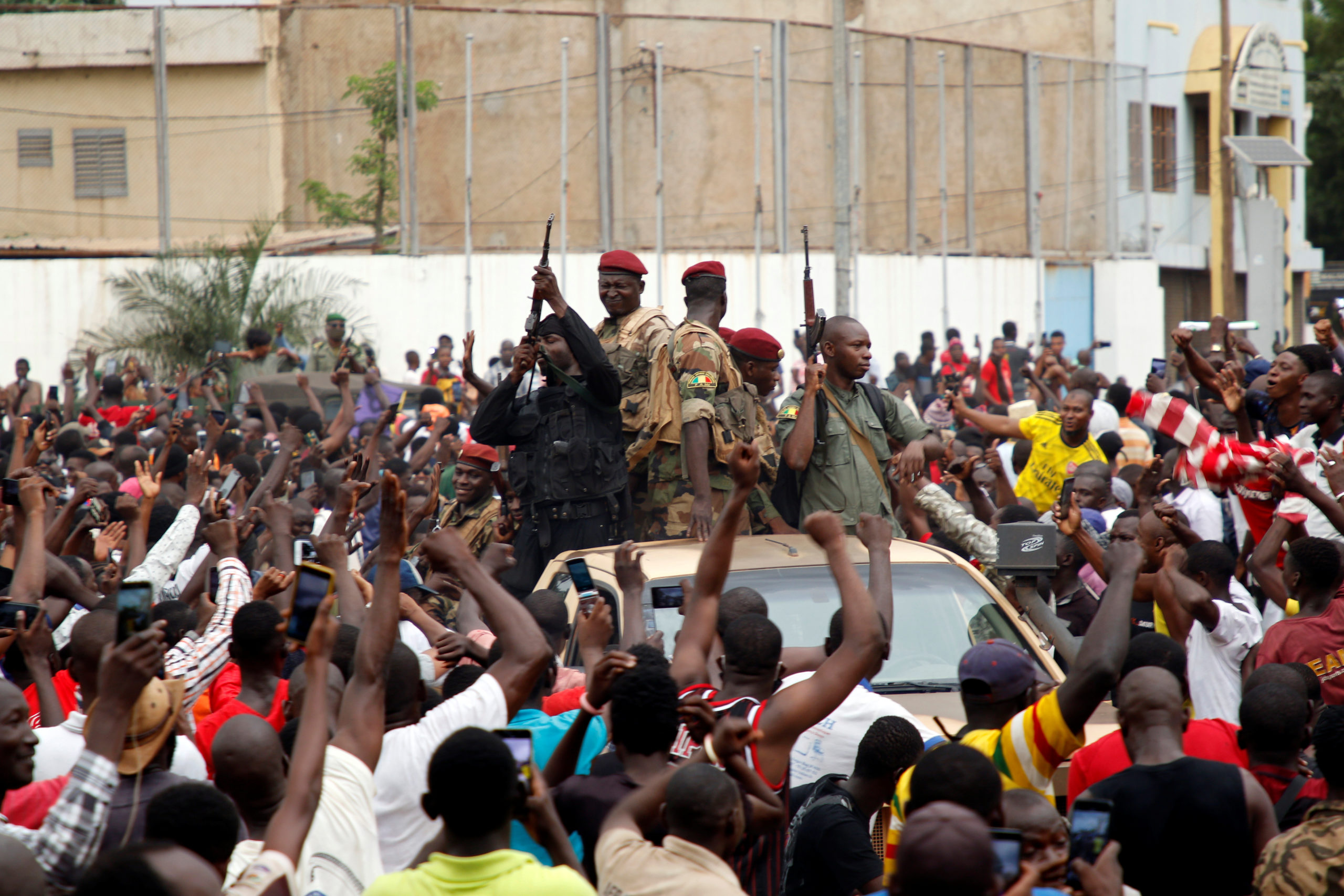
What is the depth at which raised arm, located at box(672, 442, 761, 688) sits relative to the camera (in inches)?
161

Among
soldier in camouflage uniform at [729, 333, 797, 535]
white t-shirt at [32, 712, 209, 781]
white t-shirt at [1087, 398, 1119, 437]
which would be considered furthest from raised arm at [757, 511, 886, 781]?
white t-shirt at [1087, 398, 1119, 437]

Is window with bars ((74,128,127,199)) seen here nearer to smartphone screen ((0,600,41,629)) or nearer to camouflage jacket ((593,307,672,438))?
camouflage jacket ((593,307,672,438))

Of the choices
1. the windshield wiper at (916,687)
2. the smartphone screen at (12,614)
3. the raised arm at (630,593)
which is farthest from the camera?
the windshield wiper at (916,687)

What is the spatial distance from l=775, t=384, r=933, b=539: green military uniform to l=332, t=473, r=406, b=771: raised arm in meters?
3.46

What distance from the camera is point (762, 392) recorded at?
7492 mm

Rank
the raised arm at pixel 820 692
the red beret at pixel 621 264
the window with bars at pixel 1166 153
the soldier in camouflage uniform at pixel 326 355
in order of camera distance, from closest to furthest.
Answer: the raised arm at pixel 820 692, the red beret at pixel 621 264, the soldier in camouflage uniform at pixel 326 355, the window with bars at pixel 1166 153

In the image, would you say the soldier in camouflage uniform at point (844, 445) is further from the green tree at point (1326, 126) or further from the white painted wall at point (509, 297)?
the green tree at point (1326, 126)

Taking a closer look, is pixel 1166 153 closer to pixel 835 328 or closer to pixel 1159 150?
pixel 1159 150

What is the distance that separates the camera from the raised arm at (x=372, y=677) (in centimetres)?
354

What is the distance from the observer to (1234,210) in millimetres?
32750

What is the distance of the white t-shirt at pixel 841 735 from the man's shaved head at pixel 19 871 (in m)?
2.26

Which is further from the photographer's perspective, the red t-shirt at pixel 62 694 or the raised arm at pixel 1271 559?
the raised arm at pixel 1271 559

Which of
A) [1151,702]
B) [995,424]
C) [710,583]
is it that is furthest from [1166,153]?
[1151,702]

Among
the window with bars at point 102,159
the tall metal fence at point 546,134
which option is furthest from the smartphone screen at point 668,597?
the window with bars at point 102,159
